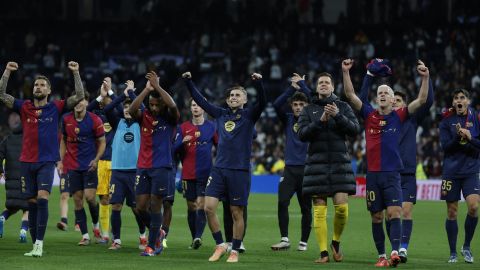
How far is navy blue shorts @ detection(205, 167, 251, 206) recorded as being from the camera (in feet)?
48.3

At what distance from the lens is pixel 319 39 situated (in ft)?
149

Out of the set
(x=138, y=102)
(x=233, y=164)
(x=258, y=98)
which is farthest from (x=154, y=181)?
(x=258, y=98)

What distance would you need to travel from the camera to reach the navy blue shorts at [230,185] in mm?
14727

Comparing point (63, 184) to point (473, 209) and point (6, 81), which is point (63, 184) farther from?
point (473, 209)

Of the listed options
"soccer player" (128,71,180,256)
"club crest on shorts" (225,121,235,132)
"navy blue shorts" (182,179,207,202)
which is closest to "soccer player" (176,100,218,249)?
"navy blue shorts" (182,179,207,202)

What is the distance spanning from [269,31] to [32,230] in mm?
31737

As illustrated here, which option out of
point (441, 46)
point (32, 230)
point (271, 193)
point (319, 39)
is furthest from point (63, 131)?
point (319, 39)

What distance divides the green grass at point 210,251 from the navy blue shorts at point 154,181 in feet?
2.99

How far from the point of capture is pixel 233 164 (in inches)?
581

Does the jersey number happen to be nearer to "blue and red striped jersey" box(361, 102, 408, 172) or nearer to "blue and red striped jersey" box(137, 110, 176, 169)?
"blue and red striped jersey" box(361, 102, 408, 172)

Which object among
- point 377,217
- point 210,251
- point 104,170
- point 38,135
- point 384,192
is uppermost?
point 38,135

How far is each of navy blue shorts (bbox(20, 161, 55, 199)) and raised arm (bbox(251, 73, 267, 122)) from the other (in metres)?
2.95

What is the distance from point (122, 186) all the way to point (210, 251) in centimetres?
184

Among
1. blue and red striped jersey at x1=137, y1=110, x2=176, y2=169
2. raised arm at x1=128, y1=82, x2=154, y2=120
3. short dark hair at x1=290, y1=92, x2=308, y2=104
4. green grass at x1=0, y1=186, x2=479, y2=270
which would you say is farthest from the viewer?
short dark hair at x1=290, y1=92, x2=308, y2=104
